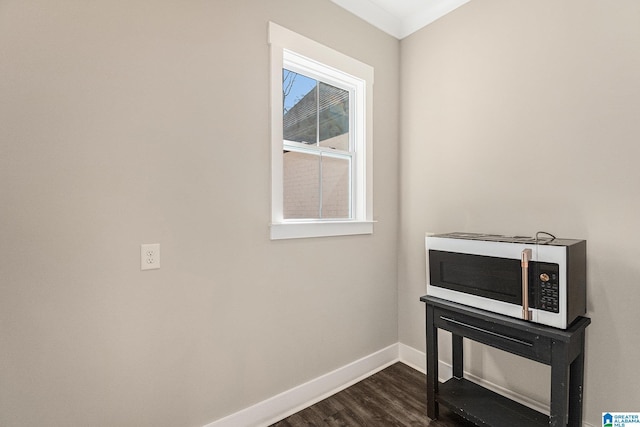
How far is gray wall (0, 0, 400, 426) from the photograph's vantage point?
3.85ft

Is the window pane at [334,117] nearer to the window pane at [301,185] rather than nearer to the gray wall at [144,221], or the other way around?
the window pane at [301,185]

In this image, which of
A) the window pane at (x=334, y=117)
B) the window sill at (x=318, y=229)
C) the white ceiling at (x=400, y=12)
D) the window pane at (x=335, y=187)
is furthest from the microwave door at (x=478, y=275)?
the white ceiling at (x=400, y=12)

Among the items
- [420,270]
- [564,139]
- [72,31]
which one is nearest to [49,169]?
[72,31]

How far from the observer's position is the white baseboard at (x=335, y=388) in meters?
1.75

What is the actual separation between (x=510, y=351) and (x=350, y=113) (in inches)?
75.4

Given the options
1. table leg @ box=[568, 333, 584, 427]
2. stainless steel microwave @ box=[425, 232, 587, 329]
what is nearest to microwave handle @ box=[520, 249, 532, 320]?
stainless steel microwave @ box=[425, 232, 587, 329]

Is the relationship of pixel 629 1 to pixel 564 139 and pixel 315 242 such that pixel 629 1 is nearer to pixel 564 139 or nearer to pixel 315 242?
pixel 564 139

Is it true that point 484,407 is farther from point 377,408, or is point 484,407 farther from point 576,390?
point 377,408

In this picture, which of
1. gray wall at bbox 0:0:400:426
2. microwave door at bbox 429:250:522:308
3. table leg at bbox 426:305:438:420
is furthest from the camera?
table leg at bbox 426:305:438:420

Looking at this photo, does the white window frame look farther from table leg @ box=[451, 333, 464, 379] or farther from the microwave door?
table leg @ box=[451, 333, 464, 379]

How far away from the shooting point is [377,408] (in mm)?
1947

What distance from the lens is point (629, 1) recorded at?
4.83ft

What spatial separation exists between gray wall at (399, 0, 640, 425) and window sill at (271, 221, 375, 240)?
0.52 m

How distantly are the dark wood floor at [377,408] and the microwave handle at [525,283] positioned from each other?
0.89m
